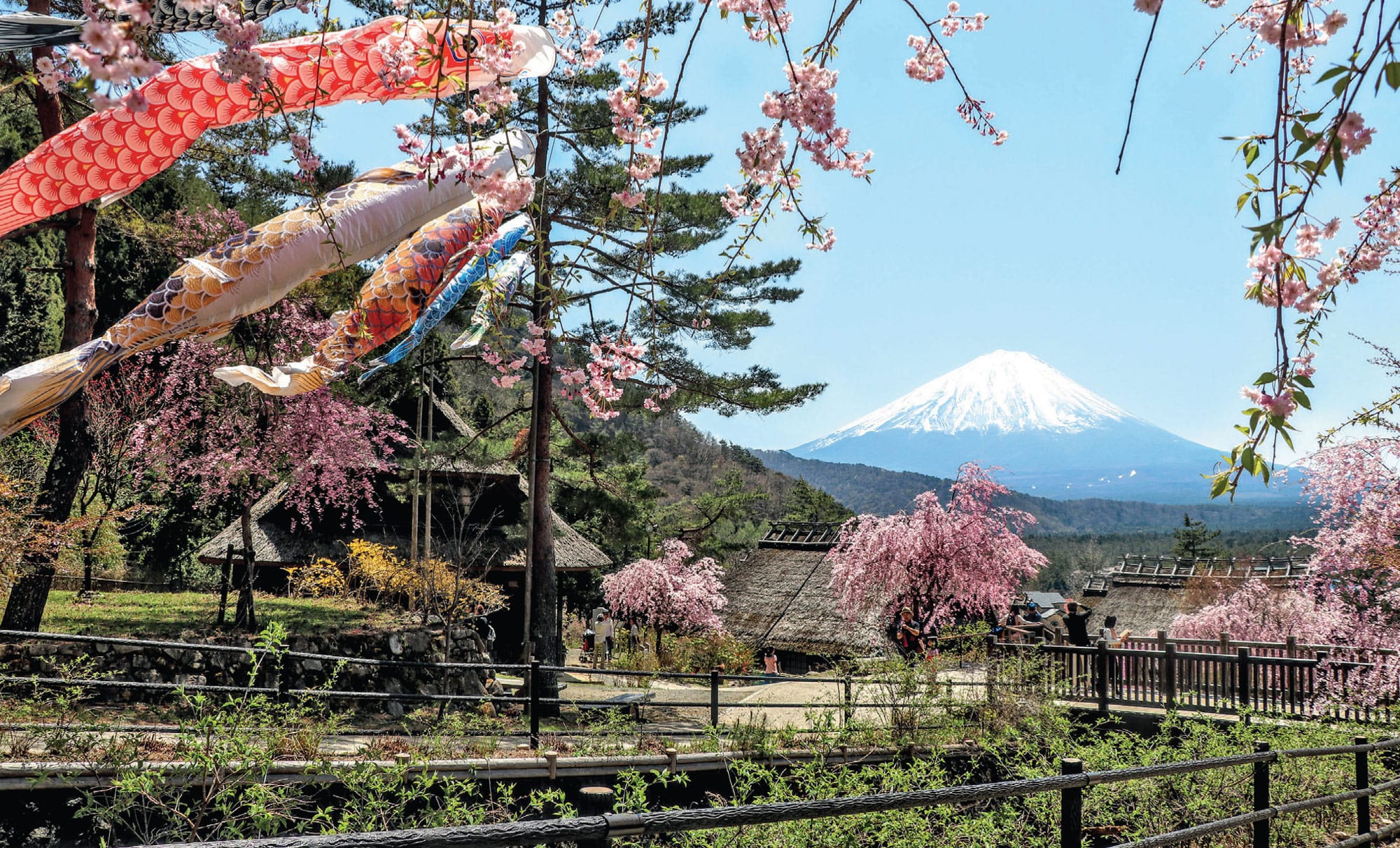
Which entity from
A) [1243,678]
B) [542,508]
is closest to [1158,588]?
[1243,678]

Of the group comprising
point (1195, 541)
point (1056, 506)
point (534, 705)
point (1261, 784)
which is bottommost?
point (534, 705)

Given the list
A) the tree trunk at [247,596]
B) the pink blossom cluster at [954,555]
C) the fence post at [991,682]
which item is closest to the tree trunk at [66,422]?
the tree trunk at [247,596]

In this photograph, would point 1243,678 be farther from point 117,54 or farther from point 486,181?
point 117,54

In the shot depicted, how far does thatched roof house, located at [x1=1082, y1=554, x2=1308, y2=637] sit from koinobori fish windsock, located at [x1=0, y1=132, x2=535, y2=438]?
2282 centimetres

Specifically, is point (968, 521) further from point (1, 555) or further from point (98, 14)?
point (98, 14)

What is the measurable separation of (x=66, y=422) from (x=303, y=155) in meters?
8.06

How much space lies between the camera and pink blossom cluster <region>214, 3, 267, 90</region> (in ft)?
7.13

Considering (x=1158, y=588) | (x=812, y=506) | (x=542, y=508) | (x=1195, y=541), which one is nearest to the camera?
(x=542, y=508)

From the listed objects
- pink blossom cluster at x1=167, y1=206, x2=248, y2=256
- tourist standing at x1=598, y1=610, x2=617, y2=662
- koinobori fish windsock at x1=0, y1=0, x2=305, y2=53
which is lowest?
tourist standing at x1=598, y1=610, x2=617, y2=662

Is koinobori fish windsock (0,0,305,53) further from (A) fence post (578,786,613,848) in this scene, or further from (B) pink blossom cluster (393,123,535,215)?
(A) fence post (578,786,613,848)

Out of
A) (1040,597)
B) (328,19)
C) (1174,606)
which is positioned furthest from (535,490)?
(1040,597)

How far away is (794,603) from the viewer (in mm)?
22438

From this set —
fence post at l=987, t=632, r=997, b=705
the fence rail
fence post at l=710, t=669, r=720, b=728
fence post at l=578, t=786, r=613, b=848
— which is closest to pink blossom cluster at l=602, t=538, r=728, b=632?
fence post at l=987, t=632, r=997, b=705

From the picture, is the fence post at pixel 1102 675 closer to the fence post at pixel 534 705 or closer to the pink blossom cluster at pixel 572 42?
the fence post at pixel 534 705
